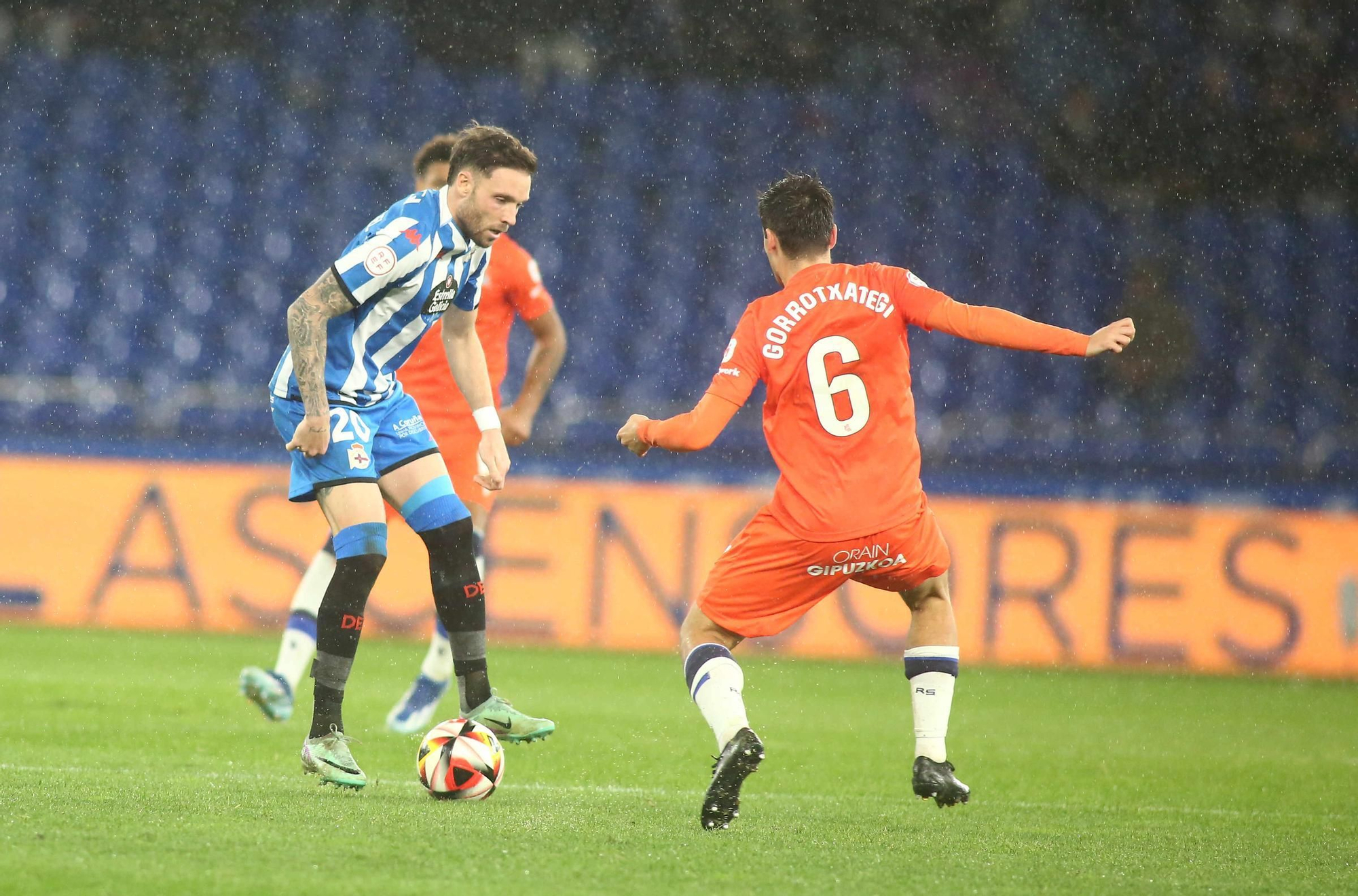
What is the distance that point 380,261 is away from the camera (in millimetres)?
4660

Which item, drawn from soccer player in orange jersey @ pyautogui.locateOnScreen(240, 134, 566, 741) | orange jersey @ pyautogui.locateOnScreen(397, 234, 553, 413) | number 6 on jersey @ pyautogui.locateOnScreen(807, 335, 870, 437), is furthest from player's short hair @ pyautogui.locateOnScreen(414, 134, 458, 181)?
number 6 on jersey @ pyautogui.locateOnScreen(807, 335, 870, 437)

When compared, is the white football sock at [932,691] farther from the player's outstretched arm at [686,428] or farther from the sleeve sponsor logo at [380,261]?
the sleeve sponsor logo at [380,261]

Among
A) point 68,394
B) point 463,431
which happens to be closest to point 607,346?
point 68,394

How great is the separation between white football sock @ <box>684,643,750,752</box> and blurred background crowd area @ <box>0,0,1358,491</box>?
783 cm

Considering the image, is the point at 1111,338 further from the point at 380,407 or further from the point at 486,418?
the point at 380,407

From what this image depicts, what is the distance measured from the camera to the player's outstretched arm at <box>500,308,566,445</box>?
6.62 meters

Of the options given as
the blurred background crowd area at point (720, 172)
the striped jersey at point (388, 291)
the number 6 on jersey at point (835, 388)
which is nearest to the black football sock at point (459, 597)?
the striped jersey at point (388, 291)

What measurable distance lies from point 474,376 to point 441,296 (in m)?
0.45

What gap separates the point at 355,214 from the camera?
47.8 ft

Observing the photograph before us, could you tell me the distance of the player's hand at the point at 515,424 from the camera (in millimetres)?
6594

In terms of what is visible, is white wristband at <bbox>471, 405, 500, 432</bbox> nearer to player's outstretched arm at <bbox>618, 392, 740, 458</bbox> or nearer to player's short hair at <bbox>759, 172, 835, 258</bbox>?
player's outstretched arm at <bbox>618, 392, 740, 458</bbox>

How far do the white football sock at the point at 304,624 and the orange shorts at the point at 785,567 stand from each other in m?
2.01

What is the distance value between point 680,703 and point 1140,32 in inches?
427

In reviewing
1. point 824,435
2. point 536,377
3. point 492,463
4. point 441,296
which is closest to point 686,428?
point 824,435
